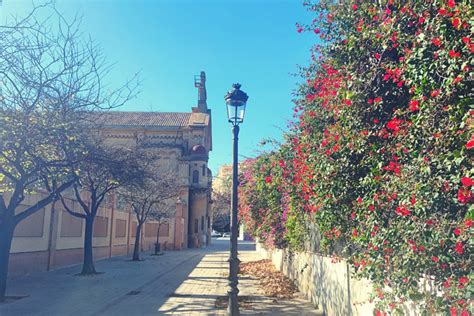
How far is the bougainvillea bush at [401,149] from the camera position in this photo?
3.35 meters

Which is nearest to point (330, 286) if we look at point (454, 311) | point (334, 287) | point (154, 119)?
point (334, 287)

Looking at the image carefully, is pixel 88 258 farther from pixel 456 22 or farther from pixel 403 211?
pixel 456 22

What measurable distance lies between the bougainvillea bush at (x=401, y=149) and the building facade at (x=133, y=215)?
28.9 feet

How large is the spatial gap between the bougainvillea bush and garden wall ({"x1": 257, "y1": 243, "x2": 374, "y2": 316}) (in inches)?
29.8

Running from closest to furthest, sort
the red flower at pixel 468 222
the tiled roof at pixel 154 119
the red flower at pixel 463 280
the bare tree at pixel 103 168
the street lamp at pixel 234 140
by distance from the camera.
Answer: the red flower at pixel 468 222, the red flower at pixel 463 280, the street lamp at pixel 234 140, the bare tree at pixel 103 168, the tiled roof at pixel 154 119

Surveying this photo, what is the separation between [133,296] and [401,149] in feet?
28.3

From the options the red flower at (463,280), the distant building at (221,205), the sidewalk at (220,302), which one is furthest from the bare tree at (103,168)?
the distant building at (221,205)

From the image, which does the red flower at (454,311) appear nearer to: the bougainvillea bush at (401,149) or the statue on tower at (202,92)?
the bougainvillea bush at (401,149)

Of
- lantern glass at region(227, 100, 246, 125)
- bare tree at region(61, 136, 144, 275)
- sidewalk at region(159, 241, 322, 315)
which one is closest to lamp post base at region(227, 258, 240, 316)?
sidewalk at region(159, 241, 322, 315)

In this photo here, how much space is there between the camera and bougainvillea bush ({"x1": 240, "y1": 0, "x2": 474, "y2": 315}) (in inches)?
132

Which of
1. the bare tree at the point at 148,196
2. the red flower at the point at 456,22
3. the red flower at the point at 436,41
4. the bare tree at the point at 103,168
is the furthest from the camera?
the bare tree at the point at 148,196

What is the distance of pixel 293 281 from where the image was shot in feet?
40.1

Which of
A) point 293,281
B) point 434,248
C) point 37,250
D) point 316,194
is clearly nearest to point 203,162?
point 37,250

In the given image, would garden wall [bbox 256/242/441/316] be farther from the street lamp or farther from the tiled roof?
the tiled roof
